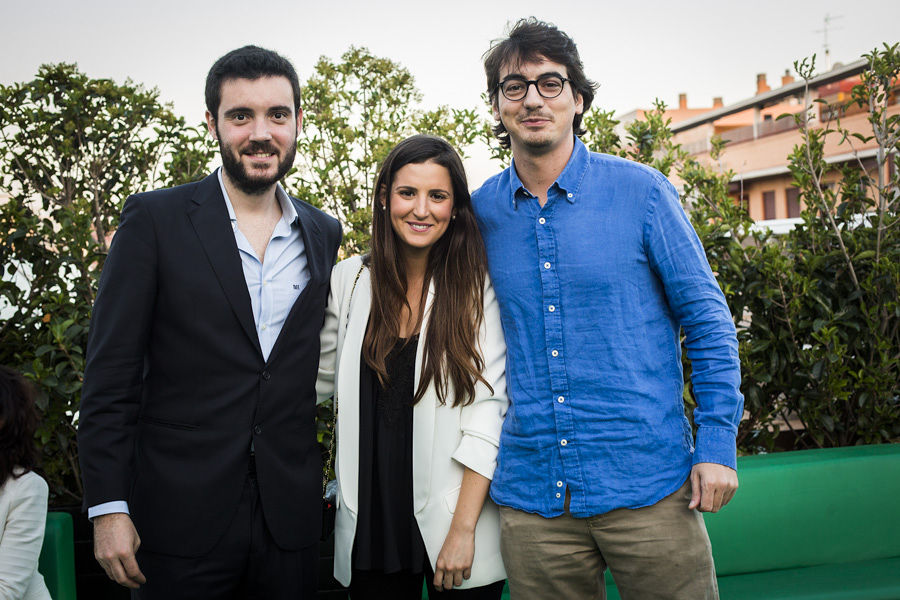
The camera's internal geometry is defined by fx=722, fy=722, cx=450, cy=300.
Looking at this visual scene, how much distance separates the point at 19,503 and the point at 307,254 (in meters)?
1.38

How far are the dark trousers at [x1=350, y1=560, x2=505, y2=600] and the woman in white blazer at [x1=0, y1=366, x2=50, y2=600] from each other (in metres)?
Result: 1.18

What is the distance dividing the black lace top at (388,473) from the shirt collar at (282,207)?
521 millimetres

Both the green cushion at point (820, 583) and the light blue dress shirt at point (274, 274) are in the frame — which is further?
the green cushion at point (820, 583)

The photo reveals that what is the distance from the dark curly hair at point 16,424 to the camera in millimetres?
2586

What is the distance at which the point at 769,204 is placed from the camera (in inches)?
1314

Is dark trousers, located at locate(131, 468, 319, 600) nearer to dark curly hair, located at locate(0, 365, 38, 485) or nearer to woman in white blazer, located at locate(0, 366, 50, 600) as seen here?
woman in white blazer, located at locate(0, 366, 50, 600)

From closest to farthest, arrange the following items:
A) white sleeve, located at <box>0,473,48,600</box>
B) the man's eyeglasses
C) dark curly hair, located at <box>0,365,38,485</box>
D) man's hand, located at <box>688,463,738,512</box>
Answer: man's hand, located at <box>688,463,738,512</box>, the man's eyeglasses, white sleeve, located at <box>0,473,48,600</box>, dark curly hair, located at <box>0,365,38,485</box>

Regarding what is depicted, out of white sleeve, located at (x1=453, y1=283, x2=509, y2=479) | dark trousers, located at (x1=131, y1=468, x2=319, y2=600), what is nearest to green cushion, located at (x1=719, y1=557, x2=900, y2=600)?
white sleeve, located at (x1=453, y1=283, x2=509, y2=479)

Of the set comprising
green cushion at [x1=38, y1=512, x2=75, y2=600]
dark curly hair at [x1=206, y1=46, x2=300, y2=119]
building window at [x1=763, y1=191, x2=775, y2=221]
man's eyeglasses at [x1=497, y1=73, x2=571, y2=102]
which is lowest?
green cushion at [x1=38, y1=512, x2=75, y2=600]

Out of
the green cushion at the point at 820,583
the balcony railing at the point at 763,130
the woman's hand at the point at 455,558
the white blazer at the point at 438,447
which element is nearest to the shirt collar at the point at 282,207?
the white blazer at the point at 438,447

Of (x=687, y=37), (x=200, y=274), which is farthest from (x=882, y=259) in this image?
(x=687, y=37)

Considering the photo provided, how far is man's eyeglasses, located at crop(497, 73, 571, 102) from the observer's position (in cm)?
217

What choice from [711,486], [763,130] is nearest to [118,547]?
[711,486]

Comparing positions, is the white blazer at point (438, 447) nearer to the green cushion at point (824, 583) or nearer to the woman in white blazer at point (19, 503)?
the woman in white blazer at point (19, 503)
